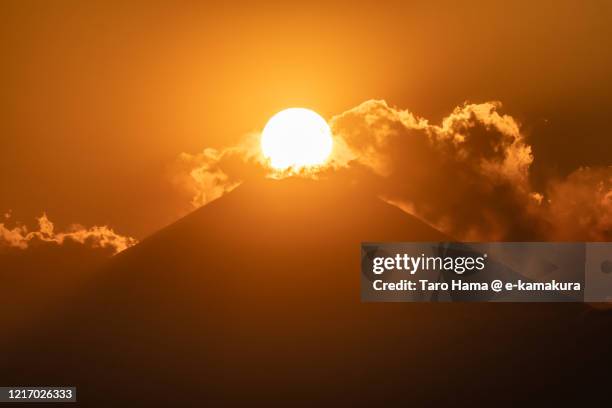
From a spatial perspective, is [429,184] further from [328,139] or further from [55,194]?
[55,194]

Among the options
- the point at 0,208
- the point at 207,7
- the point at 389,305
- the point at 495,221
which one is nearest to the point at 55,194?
the point at 0,208

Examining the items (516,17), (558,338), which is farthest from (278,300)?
(516,17)

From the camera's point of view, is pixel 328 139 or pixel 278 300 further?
pixel 278 300

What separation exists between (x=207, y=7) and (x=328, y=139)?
3.38ft

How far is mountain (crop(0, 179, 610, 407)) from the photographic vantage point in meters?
2.46

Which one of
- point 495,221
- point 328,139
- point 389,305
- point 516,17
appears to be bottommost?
point 389,305

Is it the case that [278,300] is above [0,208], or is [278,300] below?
below

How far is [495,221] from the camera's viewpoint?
2496 millimetres

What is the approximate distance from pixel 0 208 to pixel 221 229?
1226 millimetres

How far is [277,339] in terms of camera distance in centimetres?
263

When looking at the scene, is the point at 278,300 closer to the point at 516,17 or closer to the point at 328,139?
the point at 328,139

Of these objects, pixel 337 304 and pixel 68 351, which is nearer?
pixel 68 351

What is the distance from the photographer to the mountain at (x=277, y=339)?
8.09 feet

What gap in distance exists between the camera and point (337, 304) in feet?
9.03
